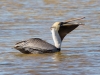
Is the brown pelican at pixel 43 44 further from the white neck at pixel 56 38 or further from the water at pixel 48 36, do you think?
the water at pixel 48 36

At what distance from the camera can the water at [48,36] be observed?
9.16 meters

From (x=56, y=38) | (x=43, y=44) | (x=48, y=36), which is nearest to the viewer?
(x=43, y=44)

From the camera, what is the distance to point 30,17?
16.0m

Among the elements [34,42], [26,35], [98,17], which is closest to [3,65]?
[34,42]

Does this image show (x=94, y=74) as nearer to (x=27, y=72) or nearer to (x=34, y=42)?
(x=27, y=72)

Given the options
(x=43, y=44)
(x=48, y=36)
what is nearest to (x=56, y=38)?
(x=43, y=44)

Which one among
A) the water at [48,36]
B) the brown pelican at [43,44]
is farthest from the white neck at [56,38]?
the water at [48,36]

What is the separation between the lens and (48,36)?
12.7m

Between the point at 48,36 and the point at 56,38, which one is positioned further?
the point at 48,36

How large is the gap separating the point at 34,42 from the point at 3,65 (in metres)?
1.36

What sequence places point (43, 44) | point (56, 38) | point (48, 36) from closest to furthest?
point (43, 44) < point (56, 38) < point (48, 36)

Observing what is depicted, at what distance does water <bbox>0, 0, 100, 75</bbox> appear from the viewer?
30.1 ft

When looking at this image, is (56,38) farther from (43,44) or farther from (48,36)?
(48,36)

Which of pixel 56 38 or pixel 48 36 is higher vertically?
pixel 56 38
